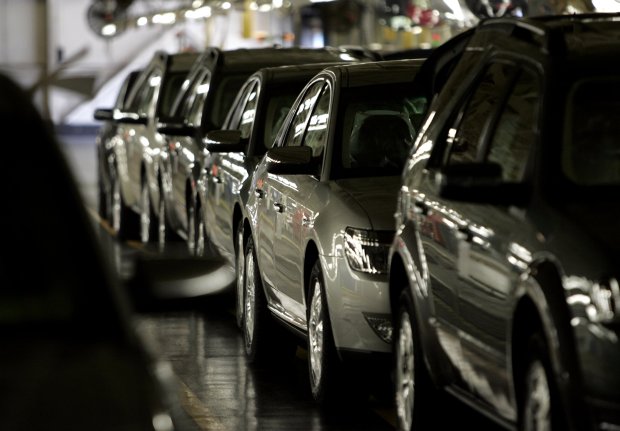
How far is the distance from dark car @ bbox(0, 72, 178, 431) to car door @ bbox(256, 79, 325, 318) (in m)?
6.36

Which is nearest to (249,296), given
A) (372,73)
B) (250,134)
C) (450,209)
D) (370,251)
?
(250,134)

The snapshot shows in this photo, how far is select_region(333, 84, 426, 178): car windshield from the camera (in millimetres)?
10703

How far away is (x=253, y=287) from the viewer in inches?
486

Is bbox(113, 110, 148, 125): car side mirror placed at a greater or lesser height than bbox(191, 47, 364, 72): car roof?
lesser

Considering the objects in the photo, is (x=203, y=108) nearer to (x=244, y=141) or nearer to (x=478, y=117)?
(x=244, y=141)

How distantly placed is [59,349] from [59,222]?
0.36 meters

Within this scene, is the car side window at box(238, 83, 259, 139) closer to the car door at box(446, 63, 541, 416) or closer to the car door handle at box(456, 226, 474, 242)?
the car door at box(446, 63, 541, 416)

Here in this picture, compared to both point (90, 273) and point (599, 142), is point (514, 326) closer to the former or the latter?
point (599, 142)

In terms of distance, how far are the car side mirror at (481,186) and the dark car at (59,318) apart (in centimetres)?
271

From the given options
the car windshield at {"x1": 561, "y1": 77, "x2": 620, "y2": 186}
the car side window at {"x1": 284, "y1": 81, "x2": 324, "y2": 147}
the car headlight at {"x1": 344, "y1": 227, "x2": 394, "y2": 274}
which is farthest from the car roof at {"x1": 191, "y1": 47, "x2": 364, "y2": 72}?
the car windshield at {"x1": 561, "y1": 77, "x2": 620, "y2": 186}

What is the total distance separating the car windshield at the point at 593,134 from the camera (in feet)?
23.0

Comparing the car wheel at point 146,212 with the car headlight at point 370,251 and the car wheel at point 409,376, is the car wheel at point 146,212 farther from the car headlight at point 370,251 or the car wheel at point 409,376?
the car wheel at point 409,376

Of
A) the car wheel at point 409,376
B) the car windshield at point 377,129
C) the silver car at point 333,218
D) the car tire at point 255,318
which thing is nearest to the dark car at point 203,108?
the car tire at point 255,318

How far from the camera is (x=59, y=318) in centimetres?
435
